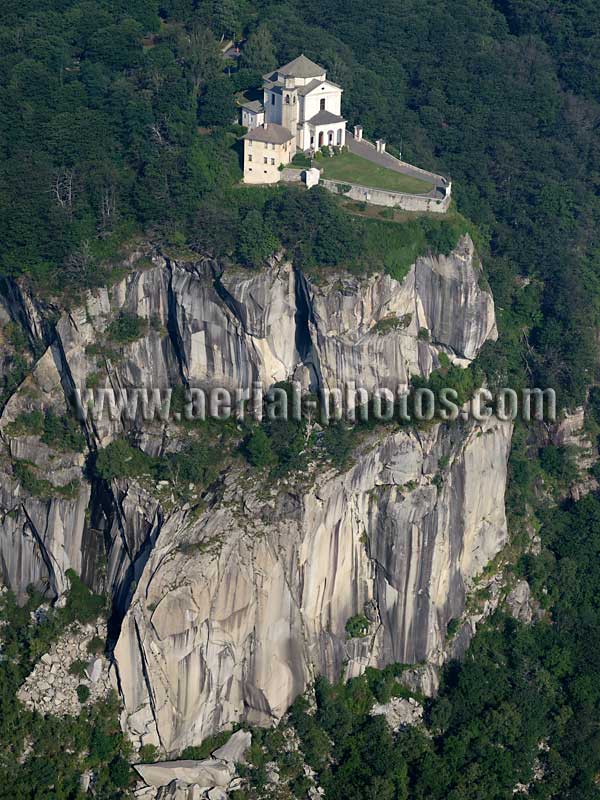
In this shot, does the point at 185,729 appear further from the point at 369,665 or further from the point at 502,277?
the point at 502,277

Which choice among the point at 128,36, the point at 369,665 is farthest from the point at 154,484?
the point at 128,36

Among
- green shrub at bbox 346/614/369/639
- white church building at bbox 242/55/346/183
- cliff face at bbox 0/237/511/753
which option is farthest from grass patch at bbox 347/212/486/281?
green shrub at bbox 346/614/369/639

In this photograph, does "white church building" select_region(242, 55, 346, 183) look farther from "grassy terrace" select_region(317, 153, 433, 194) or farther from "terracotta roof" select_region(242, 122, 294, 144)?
"grassy terrace" select_region(317, 153, 433, 194)

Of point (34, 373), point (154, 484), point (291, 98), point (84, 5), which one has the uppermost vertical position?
point (84, 5)

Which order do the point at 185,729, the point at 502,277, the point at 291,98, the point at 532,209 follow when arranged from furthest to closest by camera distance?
the point at 532,209 < the point at 502,277 < the point at 291,98 < the point at 185,729

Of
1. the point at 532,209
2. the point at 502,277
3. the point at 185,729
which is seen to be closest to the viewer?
the point at 185,729

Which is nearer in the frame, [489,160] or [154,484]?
[154,484]

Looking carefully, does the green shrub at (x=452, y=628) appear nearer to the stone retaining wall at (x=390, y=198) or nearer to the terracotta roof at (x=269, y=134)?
the stone retaining wall at (x=390, y=198)

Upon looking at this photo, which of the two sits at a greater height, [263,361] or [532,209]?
[532,209]
